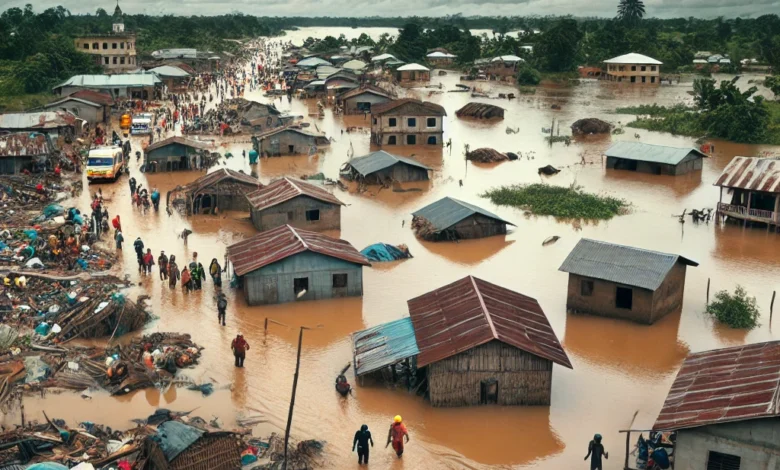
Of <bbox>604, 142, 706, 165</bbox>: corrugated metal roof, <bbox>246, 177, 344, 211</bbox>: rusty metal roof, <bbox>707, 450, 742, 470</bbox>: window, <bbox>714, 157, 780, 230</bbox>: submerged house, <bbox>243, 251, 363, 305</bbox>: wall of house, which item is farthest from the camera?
<bbox>604, 142, 706, 165</bbox>: corrugated metal roof

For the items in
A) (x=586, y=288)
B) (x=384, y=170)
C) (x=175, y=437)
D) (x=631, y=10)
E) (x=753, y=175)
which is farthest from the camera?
(x=631, y=10)

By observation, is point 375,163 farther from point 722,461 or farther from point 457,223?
point 722,461

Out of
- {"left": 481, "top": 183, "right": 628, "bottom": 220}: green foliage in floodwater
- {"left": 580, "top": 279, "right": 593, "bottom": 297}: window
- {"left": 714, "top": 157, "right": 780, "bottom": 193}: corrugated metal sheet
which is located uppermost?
{"left": 714, "top": 157, "right": 780, "bottom": 193}: corrugated metal sheet

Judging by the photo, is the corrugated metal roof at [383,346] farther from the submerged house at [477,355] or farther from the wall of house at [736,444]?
the wall of house at [736,444]

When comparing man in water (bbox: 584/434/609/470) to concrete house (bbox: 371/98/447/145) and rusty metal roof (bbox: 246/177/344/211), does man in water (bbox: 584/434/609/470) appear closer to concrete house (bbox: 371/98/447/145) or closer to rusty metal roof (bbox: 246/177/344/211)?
rusty metal roof (bbox: 246/177/344/211)

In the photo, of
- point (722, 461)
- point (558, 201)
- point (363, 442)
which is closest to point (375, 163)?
point (558, 201)

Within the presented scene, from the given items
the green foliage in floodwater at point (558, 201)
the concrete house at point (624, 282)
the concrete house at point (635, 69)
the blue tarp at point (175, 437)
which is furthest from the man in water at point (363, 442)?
the concrete house at point (635, 69)

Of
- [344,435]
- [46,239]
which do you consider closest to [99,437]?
[344,435]

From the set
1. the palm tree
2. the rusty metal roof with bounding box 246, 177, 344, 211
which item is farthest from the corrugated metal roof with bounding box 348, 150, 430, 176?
the palm tree
